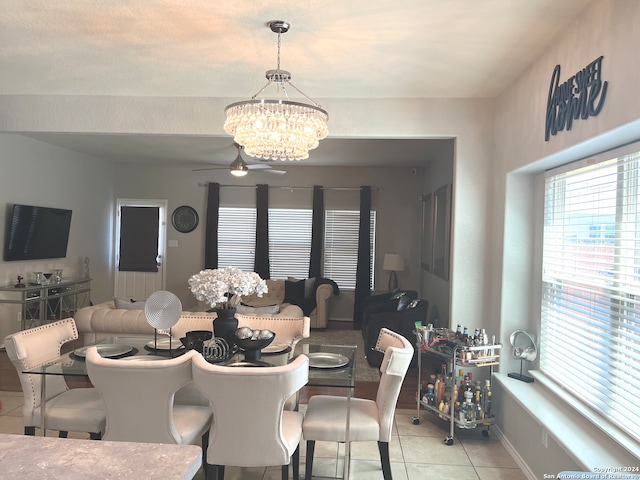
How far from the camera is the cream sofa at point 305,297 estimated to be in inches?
296

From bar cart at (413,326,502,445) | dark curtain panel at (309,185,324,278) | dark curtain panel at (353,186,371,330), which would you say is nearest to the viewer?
bar cart at (413,326,502,445)

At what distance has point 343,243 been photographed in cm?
836

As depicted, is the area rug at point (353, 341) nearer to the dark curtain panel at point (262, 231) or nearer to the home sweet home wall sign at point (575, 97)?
the dark curtain panel at point (262, 231)

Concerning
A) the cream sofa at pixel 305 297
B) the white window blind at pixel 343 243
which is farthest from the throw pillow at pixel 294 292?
the white window blind at pixel 343 243

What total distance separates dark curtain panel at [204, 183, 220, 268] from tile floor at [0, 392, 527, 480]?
4.75 metres

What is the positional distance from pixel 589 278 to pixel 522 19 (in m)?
1.54

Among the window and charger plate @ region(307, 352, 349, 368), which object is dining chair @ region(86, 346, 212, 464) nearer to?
charger plate @ region(307, 352, 349, 368)

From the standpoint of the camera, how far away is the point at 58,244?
6.78m

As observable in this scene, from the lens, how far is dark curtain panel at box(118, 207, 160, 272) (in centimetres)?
860

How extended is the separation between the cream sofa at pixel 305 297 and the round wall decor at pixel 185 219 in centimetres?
185

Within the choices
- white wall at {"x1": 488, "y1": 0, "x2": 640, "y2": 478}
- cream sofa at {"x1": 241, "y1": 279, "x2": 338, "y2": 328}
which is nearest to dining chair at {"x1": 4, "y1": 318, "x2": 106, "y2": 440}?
white wall at {"x1": 488, "y1": 0, "x2": 640, "y2": 478}

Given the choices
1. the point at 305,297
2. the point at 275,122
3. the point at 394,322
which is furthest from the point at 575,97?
the point at 305,297

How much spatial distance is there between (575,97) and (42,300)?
20.4 ft

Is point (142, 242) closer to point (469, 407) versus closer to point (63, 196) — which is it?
point (63, 196)
